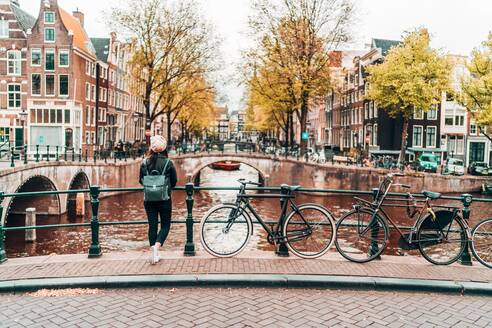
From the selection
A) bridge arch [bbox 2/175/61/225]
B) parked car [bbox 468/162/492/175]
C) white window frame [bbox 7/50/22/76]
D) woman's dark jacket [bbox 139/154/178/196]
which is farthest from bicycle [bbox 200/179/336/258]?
white window frame [bbox 7/50/22/76]

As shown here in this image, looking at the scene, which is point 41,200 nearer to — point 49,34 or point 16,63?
point 49,34

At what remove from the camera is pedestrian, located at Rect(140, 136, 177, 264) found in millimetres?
6500

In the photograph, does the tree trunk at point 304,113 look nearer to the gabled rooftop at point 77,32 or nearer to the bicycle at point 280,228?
the gabled rooftop at point 77,32

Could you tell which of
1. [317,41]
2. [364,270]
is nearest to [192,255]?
[364,270]

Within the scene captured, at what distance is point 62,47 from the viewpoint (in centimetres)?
3919

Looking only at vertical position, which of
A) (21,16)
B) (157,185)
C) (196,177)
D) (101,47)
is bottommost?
(196,177)

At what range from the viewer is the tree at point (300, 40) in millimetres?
35406

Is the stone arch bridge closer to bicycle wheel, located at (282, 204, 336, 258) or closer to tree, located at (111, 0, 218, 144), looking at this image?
tree, located at (111, 0, 218, 144)

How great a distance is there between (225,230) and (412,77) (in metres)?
33.8

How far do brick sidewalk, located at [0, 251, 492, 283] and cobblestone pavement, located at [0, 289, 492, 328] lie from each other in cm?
42

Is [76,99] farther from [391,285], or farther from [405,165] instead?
[391,285]

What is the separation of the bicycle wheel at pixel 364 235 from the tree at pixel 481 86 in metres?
30.4

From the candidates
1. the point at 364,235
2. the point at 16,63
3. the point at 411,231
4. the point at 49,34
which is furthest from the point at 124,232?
the point at 16,63

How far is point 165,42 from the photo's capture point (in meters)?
36.8
